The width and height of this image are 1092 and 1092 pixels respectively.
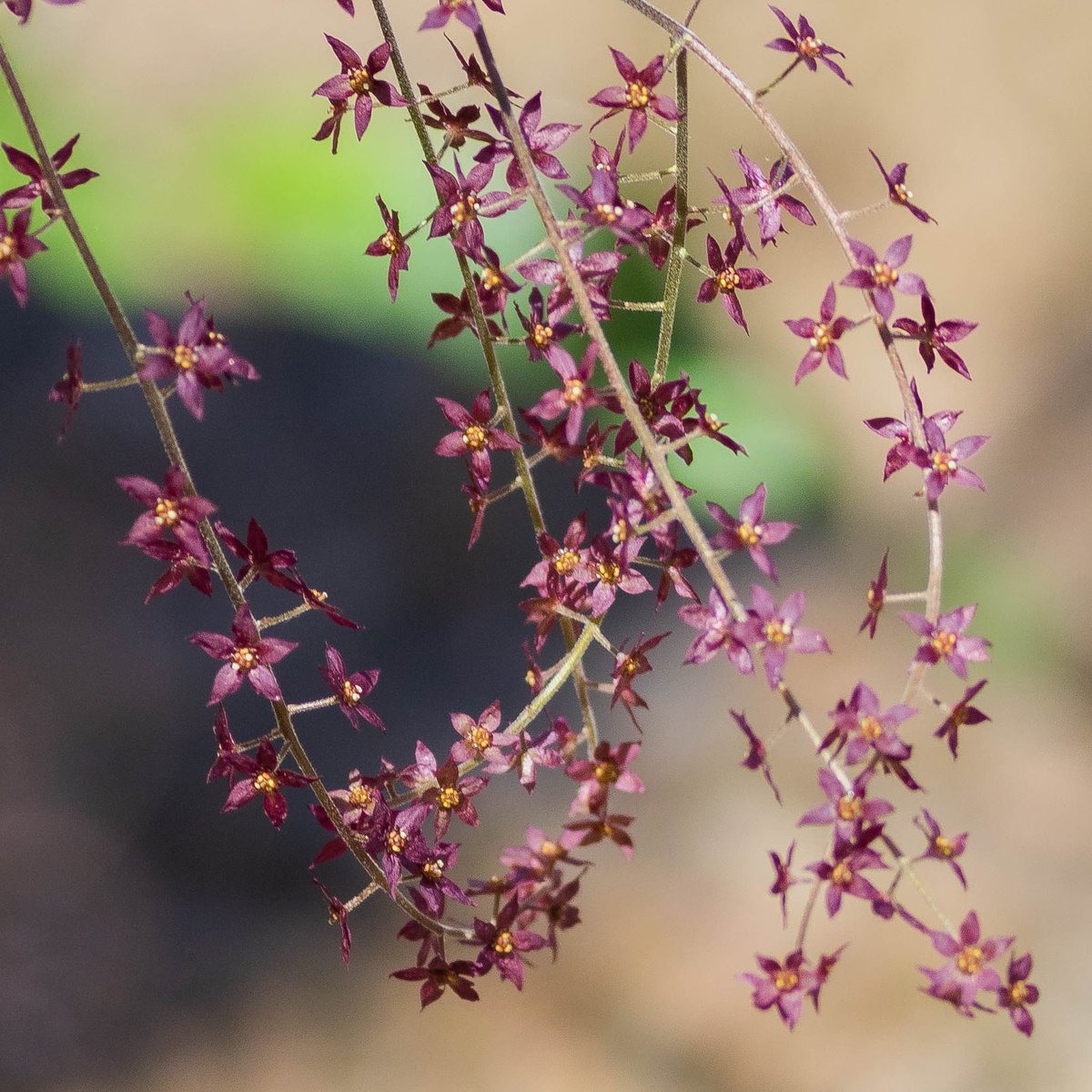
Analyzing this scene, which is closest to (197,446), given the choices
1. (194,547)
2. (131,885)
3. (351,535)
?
(351,535)

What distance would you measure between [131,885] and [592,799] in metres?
0.98

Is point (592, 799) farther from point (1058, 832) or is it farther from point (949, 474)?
point (1058, 832)

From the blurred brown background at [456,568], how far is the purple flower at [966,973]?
85 cm

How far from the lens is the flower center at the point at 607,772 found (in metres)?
0.32

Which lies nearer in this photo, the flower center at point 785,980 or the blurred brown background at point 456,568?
the flower center at point 785,980

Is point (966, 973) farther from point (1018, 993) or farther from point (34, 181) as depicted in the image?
point (34, 181)

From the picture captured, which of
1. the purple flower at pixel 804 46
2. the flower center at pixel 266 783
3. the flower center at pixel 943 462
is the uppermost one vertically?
the purple flower at pixel 804 46

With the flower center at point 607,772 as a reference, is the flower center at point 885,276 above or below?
above

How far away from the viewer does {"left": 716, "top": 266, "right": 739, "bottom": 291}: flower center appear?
0.38 metres

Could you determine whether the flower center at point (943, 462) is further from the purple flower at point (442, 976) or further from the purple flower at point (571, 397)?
the purple flower at point (442, 976)

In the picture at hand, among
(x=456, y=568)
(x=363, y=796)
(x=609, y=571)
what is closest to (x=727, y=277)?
(x=609, y=571)

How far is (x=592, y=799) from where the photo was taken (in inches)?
12.4

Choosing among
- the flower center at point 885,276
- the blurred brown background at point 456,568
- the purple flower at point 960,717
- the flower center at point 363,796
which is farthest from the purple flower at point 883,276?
the blurred brown background at point 456,568

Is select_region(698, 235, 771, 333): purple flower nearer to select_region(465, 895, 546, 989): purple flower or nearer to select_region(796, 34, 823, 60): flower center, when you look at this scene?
select_region(796, 34, 823, 60): flower center
